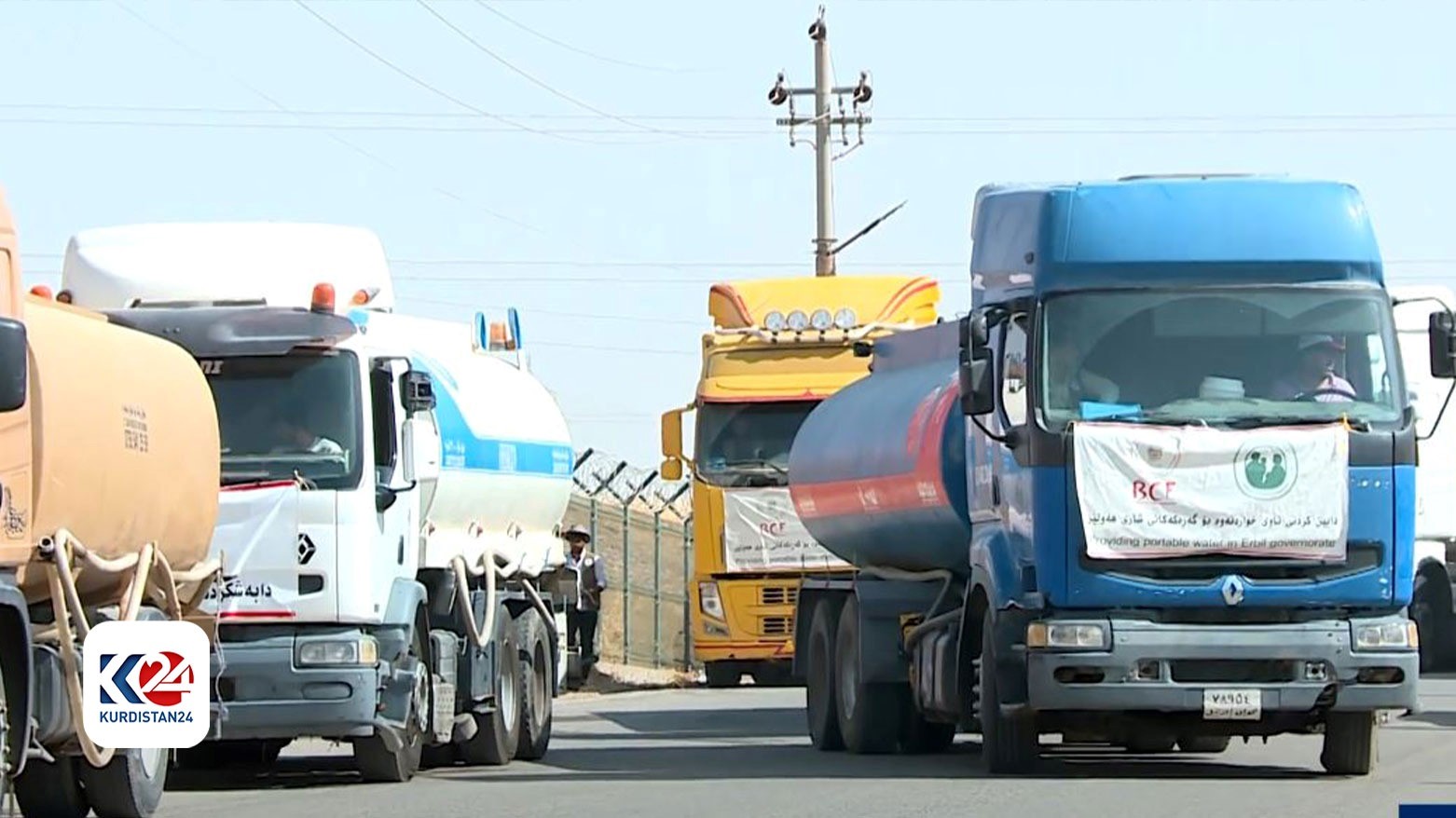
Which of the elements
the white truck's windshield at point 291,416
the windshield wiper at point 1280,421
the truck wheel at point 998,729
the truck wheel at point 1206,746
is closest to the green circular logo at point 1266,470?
the windshield wiper at point 1280,421

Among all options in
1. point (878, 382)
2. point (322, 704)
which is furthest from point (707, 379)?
point (322, 704)

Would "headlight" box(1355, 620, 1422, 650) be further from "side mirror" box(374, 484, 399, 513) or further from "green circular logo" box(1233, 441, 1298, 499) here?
"side mirror" box(374, 484, 399, 513)

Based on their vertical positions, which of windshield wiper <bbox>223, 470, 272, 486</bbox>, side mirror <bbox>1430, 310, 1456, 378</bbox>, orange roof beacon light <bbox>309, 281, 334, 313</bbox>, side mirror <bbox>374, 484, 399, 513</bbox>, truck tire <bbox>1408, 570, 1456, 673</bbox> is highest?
orange roof beacon light <bbox>309, 281, 334, 313</bbox>

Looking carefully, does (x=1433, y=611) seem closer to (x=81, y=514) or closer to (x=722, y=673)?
(x=722, y=673)

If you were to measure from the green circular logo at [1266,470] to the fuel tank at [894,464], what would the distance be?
9.64 ft

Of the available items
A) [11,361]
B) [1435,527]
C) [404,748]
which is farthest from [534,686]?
[1435,527]

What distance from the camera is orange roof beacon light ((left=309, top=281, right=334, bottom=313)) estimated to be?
1791 centimetres

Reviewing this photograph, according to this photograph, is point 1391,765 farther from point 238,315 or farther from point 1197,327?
point 238,315

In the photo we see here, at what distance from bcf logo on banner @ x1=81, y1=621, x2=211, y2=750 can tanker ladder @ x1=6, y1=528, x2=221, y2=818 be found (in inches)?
11.0

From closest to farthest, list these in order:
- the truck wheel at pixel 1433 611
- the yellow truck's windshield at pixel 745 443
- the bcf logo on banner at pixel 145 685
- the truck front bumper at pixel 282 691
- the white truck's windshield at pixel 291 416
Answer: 1. the bcf logo on banner at pixel 145 685
2. the truck front bumper at pixel 282 691
3. the white truck's windshield at pixel 291 416
4. the yellow truck's windshield at pixel 745 443
5. the truck wheel at pixel 1433 611

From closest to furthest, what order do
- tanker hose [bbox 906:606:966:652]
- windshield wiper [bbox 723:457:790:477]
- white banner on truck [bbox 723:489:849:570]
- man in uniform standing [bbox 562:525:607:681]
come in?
tanker hose [bbox 906:606:966:652] < white banner on truck [bbox 723:489:849:570] < windshield wiper [bbox 723:457:790:477] < man in uniform standing [bbox 562:525:607:681]

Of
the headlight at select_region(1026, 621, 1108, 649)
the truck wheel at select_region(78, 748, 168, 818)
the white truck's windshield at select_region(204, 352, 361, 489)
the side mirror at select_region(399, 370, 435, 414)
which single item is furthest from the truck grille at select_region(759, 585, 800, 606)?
the truck wheel at select_region(78, 748, 168, 818)

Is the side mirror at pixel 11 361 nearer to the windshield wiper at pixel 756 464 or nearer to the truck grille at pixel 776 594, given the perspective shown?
the windshield wiper at pixel 756 464

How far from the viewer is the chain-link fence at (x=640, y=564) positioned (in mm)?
40094
